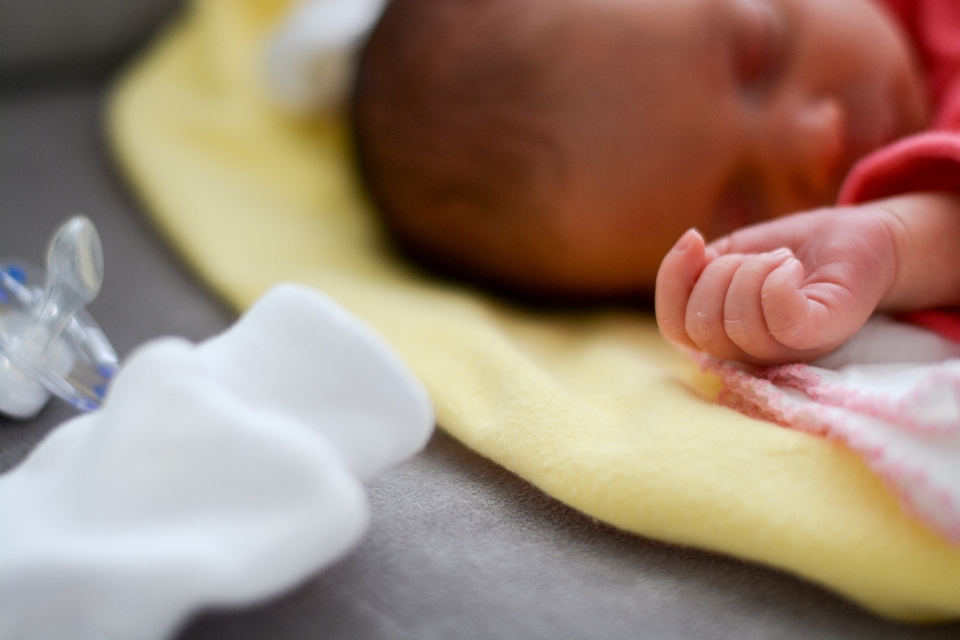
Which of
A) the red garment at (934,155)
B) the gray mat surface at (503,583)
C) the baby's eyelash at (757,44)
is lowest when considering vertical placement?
the gray mat surface at (503,583)

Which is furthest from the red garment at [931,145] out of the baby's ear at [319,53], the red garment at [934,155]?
the baby's ear at [319,53]

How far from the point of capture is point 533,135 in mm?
714

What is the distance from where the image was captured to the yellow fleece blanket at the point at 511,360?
0.40 metres

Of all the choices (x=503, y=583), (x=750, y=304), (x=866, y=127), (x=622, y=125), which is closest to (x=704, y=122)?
(x=622, y=125)

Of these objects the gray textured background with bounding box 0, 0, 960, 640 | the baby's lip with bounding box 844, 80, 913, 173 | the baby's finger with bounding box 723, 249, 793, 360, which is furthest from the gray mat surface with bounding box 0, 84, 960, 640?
the baby's lip with bounding box 844, 80, 913, 173

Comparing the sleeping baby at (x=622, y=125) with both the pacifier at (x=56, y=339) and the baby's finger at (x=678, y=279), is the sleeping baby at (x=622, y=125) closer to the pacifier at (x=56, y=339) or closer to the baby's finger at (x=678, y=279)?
the baby's finger at (x=678, y=279)

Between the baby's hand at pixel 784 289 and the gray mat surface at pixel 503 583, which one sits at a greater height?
the baby's hand at pixel 784 289

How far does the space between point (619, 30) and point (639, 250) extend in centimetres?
20

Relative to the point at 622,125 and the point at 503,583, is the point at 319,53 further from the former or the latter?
the point at 503,583

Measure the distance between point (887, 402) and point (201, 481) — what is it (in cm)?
35

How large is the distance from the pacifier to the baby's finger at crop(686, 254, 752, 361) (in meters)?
0.40

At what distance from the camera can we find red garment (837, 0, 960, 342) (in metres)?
0.58

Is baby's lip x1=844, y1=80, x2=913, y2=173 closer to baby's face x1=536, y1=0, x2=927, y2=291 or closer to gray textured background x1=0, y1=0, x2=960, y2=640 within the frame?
baby's face x1=536, y1=0, x2=927, y2=291

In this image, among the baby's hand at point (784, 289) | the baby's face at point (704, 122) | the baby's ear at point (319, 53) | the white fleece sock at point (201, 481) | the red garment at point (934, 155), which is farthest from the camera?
the baby's ear at point (319, 53)
